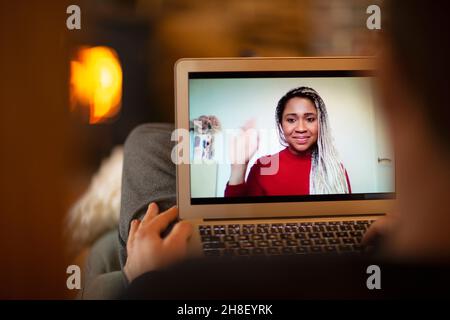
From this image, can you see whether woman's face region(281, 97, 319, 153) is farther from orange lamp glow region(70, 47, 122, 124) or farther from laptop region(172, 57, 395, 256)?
orange lamp glow region(70, 47, 122, 124)

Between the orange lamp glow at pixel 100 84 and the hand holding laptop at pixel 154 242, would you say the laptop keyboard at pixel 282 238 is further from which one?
the orange lamp glow at pixel 100 84

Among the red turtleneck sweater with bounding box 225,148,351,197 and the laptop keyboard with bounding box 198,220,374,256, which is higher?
the red turtleneck sweater with bounding box 225,148,351,197

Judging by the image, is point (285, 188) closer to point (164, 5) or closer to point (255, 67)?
point (255, 67)

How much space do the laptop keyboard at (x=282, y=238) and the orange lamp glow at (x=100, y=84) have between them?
11.3 inches

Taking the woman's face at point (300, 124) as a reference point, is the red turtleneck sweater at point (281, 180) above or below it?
below

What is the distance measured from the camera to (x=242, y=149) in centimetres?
94

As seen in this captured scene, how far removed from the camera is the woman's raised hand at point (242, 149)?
94 cm

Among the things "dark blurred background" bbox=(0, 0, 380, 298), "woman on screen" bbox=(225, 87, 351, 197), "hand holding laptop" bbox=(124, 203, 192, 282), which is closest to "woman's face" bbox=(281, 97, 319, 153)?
"woman on screen" bbox=(225, 87, 351, 197)

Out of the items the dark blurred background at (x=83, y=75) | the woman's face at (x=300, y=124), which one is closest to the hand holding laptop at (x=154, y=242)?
the dark blurred background at (x=83, y=75)

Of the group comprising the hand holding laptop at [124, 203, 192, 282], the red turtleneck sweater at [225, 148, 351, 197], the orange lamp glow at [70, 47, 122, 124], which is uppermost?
the orange lamp glow at [70, 47, 122, 124]

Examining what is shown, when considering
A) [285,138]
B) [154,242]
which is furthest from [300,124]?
[154,242]

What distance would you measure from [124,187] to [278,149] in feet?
1.00

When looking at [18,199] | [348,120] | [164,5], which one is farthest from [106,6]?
Answer: [348,120]

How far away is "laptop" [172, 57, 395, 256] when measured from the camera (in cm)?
93
